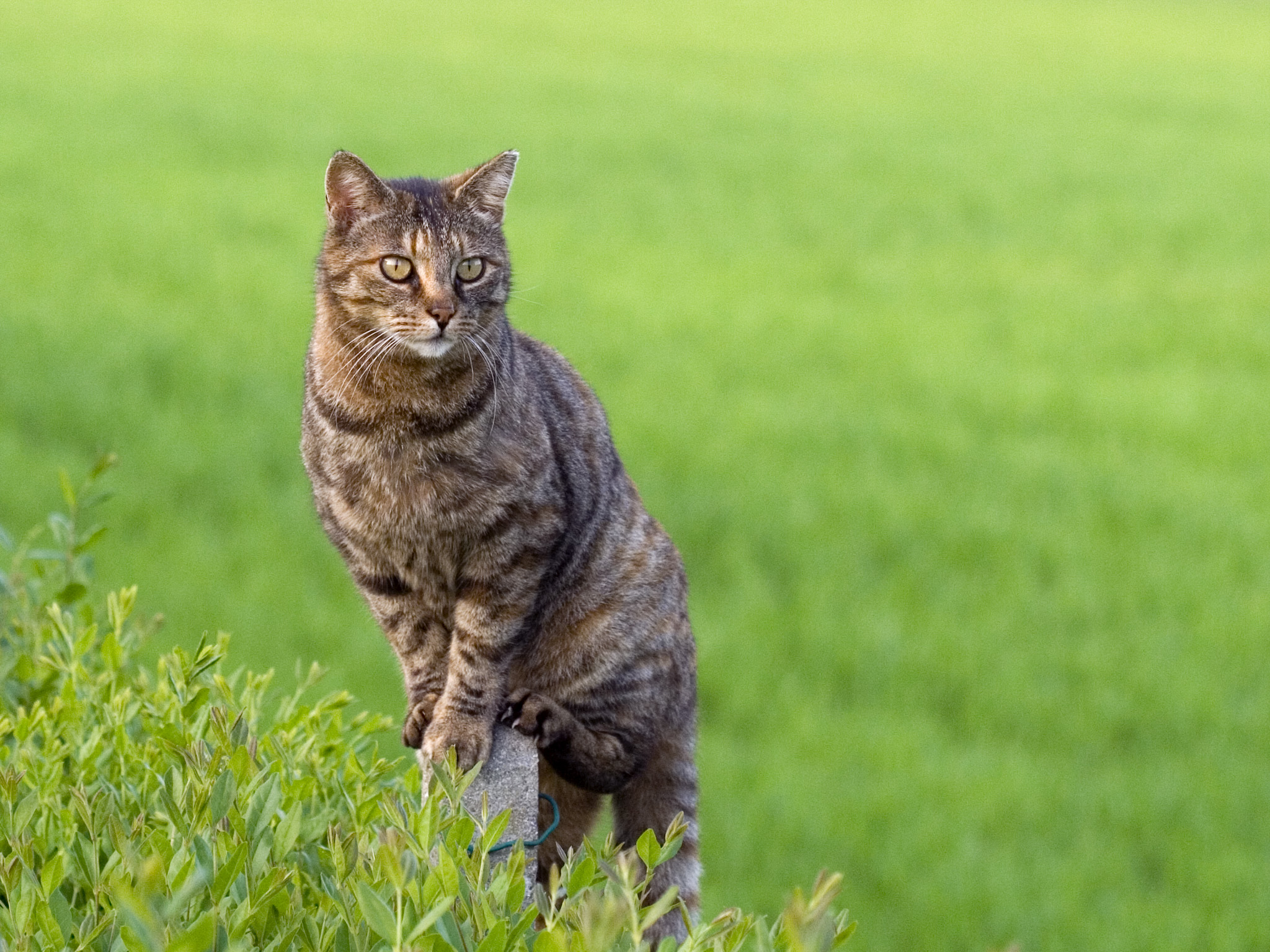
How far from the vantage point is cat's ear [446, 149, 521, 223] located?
Answer: 2.82m

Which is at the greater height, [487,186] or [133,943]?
[487,186]

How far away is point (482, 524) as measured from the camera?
2521mm

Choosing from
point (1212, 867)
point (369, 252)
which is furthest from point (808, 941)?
point (1212, 867)

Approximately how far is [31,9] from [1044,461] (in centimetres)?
2142

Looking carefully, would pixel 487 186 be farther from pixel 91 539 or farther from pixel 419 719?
pixel 91 539

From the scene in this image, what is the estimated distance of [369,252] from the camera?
272cm

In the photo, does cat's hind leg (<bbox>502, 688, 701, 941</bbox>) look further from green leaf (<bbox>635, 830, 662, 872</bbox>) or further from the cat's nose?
green leaf (<bbox>635, 830, 662, 872</bbox>)

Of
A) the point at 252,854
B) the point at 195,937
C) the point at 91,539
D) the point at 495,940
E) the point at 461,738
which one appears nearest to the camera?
the point at 195,937

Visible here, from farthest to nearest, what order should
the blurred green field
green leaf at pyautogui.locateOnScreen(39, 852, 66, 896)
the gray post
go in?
the blurred green field, the gray post, green leaf at pyautogui.locateOnScreen(39, 852, 66, 896)

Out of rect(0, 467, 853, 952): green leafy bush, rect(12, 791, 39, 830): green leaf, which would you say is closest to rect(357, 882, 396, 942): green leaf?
rect(0, 467, 853, 952): green leafy bush

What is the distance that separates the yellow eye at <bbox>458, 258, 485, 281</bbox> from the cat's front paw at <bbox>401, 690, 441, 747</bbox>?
745mm

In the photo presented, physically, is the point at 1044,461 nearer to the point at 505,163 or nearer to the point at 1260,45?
the point at 505,163

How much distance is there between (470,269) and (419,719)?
2.66 ft

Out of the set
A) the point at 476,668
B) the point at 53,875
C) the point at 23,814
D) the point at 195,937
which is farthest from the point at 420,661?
the point at 195,937
